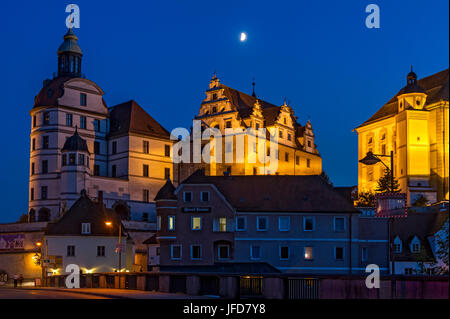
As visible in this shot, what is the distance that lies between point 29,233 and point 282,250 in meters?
37.8

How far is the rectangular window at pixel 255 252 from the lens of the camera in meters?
72.1

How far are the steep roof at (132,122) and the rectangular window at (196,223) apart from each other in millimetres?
41128

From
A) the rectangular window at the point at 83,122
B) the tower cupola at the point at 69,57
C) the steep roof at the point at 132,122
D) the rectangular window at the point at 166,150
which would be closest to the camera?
the rectangular window at the point at 83,122

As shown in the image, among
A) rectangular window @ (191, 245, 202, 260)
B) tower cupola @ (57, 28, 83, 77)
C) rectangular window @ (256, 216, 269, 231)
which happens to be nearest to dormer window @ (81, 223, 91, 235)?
rectangular window @ (191, 245, 202, 260)

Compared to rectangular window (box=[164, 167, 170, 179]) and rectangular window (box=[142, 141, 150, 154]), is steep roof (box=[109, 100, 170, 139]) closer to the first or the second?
rectangular window (box=[142, 141, 150, 154])

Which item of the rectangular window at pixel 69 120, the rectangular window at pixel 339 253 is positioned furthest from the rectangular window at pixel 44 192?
the rectangular window at pixel 339 253

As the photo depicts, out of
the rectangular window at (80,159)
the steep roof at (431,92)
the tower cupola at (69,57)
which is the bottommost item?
the rectangular window at (80,159)

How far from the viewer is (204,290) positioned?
1433 inches

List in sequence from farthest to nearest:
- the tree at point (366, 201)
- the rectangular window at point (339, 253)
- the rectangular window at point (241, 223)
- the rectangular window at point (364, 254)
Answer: the tree at point (366, 201) < the rectangular window at point (241, 223) < the rectangular window at point (364, 254) < the rectangular window at point (339, 253)

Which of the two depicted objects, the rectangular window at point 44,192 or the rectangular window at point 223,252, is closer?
the rectangular window at point 223,252

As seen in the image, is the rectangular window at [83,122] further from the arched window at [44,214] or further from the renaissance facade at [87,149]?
the arched window at [44,214]

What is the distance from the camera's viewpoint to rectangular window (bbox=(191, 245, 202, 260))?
7269 centimetres

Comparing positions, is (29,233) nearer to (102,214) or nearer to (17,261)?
(17,261)
